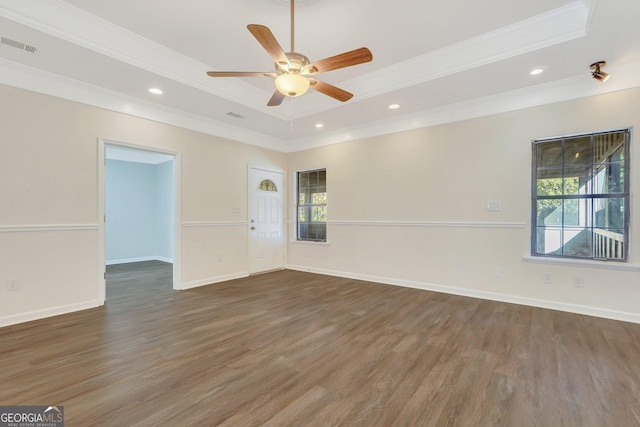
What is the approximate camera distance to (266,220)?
230 inches

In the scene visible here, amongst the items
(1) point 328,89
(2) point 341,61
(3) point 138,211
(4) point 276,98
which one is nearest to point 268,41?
(2) point 341,61

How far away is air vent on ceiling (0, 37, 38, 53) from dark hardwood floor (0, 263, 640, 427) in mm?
2851

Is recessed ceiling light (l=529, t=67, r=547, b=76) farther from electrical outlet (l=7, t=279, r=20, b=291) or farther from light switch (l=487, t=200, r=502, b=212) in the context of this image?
electrical outlet (l=7, t=279, r=20, b=291)

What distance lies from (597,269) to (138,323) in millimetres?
5322

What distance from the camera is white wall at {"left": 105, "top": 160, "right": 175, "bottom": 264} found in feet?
23.0

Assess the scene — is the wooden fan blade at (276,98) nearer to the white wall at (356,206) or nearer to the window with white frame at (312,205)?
the white wall at (356,206)

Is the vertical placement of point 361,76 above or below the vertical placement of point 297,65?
above

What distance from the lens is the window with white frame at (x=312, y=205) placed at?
5.90m

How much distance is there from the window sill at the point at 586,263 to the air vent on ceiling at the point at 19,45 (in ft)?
20.0

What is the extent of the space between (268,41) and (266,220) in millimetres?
4157

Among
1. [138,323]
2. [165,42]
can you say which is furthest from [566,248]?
[165,42]

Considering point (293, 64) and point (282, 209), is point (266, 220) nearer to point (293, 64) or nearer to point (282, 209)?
point (282, 209)

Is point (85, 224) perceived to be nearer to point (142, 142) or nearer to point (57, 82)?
point (142, 142)

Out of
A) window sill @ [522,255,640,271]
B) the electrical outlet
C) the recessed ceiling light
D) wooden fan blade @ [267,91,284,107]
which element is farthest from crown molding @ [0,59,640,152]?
wooden fan blade @ [267,91,284,107]
